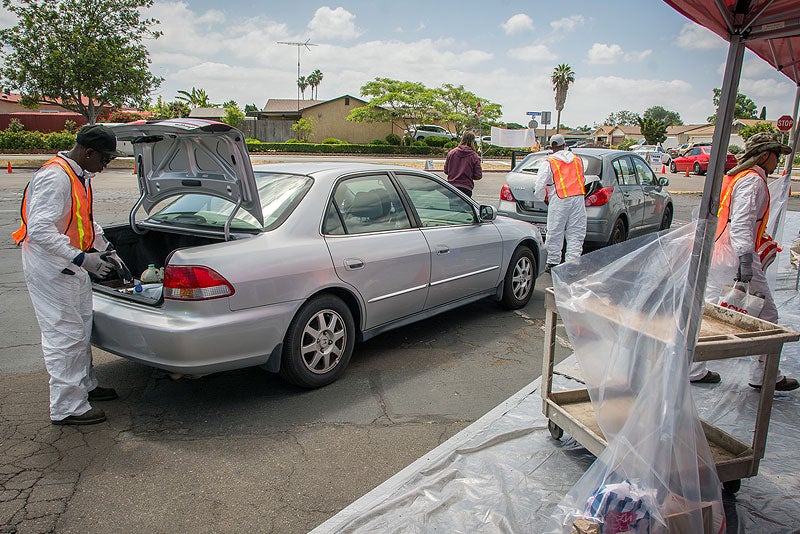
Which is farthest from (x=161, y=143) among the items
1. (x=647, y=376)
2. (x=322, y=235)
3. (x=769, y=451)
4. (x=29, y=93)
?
(x=29, y=93)

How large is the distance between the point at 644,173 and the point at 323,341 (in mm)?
7508

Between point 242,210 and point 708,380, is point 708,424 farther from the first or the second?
point 242,210

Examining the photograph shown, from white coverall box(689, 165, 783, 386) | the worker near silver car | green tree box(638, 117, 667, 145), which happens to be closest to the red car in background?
the worker near silver car

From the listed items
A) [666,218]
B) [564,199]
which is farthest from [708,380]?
[666,218]

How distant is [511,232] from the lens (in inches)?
231

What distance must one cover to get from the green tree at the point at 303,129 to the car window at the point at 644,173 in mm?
41875

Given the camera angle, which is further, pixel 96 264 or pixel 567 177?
pixel 567 177

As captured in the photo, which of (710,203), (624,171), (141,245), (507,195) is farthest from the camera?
(507,195)

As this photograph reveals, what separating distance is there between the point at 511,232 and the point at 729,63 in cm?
335

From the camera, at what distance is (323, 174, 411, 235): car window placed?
4.33 metres

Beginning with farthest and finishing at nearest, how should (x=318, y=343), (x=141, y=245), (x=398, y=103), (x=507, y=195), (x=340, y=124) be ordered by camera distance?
(x=340, y=124)
(x=398, y=103)
(x=507, y=195)
(x=141, y=245)
(x=318, y=343)

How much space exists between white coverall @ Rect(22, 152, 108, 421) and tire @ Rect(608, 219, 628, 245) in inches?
281

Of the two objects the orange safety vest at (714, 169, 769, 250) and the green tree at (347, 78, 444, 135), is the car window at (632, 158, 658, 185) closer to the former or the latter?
the orange safety vest at (714, 169, 769, 250)

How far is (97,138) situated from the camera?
140 inches
